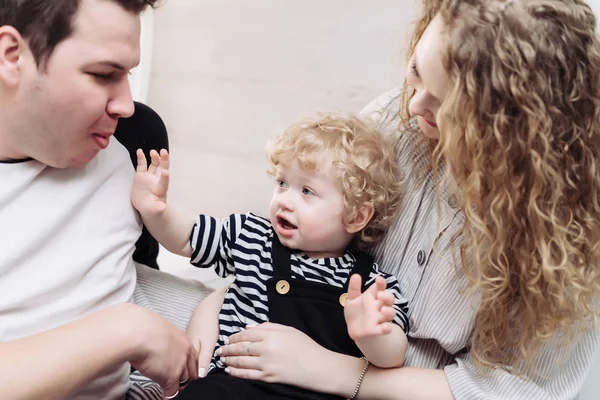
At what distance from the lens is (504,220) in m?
1.01

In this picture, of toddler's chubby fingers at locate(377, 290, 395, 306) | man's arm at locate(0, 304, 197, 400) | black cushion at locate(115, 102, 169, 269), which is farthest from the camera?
black cushion at locate(115, 102, 169, 269)

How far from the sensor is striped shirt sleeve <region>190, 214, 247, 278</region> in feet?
4.18

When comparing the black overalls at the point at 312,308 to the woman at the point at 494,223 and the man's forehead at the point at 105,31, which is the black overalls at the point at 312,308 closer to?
the woman at the point at 494,223

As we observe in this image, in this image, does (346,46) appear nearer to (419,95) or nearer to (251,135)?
(251,135)

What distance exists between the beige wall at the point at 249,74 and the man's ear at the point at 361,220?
65 centimetres

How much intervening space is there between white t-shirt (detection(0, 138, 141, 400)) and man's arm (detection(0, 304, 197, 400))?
0.38ft

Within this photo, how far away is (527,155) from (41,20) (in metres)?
0.72

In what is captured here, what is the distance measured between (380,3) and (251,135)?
0.60 m

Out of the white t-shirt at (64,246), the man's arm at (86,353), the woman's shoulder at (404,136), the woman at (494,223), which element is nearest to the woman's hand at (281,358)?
the woman at (494,223)

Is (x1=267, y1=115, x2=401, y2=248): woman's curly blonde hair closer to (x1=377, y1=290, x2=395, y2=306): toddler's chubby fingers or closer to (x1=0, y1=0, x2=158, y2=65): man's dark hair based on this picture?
(x1=377, y1=290, x2=395, y2=306): toddler's chubby fingers

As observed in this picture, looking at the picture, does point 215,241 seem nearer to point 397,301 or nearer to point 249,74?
point 397,301

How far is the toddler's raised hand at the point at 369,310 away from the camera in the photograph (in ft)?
3.31

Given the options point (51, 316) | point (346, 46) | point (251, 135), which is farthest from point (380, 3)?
point (51, 316)

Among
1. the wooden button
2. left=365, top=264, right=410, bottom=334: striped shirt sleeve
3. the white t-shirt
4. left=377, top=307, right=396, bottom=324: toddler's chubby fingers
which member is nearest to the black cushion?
the white t-shirt
